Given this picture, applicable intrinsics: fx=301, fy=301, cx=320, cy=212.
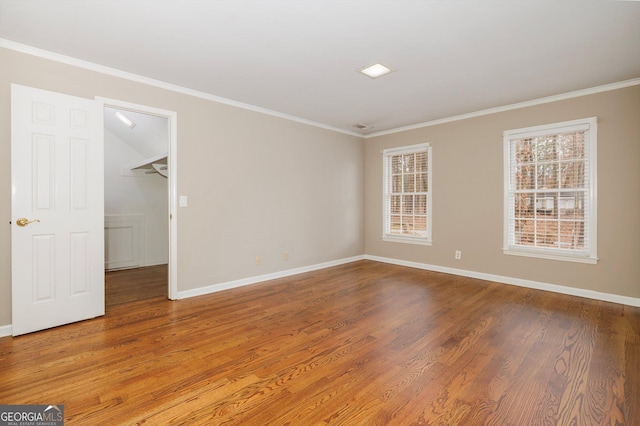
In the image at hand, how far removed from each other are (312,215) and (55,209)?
3350 mm

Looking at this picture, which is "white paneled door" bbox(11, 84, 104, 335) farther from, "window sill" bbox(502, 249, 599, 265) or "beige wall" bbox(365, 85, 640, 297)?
"window sill" bbox(502, 249, 599, 265)

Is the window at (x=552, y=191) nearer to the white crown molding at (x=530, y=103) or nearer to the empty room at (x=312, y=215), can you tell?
the empty room at (x=312, y=215)

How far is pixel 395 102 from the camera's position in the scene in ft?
13.6

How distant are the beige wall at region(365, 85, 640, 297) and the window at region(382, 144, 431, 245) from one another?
0.14 meters

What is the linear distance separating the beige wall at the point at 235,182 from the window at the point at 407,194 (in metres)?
0.76

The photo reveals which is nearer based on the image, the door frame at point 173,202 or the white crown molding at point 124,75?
the white crown molding at point 124,75

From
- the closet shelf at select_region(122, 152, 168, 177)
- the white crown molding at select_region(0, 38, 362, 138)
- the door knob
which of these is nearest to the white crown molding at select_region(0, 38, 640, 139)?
the white crown molding at select_region(0, 38, 362, 138)

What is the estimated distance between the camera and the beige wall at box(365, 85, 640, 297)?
3.46m

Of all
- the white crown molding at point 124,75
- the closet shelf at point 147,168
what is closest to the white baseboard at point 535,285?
the white crown molding at point 124,75

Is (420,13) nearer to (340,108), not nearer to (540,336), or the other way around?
(340,108)

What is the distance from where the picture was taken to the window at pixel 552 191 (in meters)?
3.73

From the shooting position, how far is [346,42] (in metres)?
2.62

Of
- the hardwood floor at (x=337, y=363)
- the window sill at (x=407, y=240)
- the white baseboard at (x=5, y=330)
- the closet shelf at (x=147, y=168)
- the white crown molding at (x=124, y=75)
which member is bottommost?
the hardwood floor at (x=337, y=363)

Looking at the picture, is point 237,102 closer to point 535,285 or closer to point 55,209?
point 55,209
